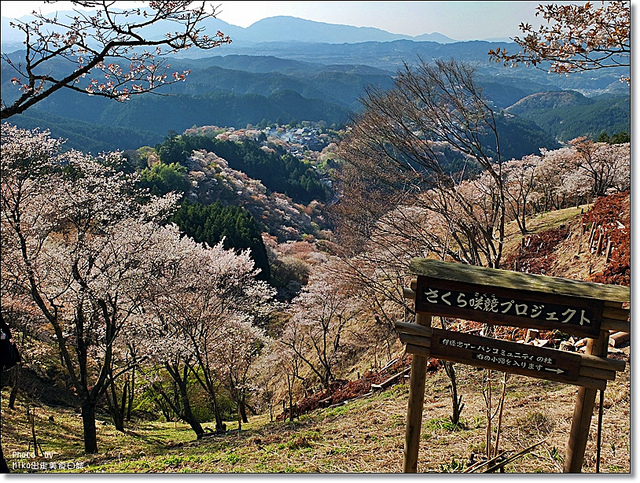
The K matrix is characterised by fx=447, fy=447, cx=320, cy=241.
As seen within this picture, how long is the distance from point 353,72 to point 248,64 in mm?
52378

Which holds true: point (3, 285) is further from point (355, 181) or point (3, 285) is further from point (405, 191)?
point (405, 191)

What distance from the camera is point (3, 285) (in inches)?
328

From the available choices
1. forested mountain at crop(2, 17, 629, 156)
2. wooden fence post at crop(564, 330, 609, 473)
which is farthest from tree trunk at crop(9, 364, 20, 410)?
forested mountain at crop(2, 17, 629, 156)

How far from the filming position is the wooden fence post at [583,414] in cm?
310

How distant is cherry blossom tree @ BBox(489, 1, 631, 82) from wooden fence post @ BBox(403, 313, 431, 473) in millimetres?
2955

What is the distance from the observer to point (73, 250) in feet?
26.8

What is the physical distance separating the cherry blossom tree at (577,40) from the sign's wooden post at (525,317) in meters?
2.43

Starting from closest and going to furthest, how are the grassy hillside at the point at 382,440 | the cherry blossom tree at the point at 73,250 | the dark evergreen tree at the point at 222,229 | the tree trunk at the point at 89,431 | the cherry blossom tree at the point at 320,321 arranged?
the grassy hillside at the point at 382,440
the cherry blossom tree at the point at 73,250
the tree trunk at the point at 89,431
the cherry blossom tree at the point at 320,321
the dark evergreen tree at the point at 222,229

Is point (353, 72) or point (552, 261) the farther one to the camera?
point (353, 72)

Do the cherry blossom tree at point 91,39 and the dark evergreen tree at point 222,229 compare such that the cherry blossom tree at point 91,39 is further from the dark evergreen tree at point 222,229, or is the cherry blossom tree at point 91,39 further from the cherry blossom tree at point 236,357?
the dark evergreen tree at point 222,229

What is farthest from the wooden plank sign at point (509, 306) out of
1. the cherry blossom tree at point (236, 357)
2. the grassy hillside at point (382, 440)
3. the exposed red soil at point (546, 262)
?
the cherry blossom tree at point (236, 357)

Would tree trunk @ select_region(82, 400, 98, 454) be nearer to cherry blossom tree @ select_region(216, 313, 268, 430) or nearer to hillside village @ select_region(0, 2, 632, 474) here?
hillside village @ select_region(0, 2, 632, 474)

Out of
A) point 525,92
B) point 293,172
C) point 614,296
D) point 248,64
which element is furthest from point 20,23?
point 248,64

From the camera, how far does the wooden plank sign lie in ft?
9.87
